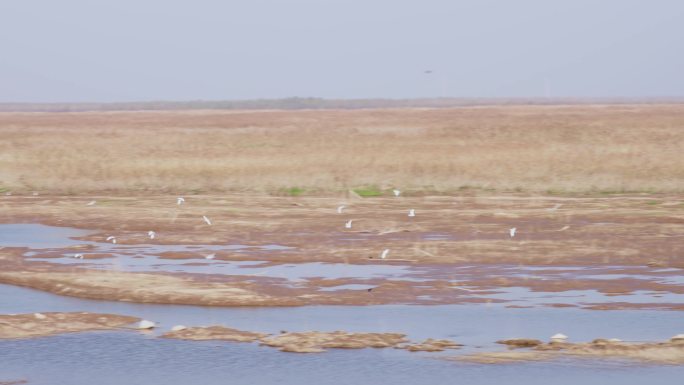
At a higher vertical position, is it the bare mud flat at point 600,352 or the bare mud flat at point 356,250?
the bare mud flat at point 600,352

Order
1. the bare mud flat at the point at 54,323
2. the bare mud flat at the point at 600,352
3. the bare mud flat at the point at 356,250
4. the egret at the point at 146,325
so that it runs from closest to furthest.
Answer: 1. the bare mud flat at the point at 600,352
2. the bare mud flat at the point at 54,323
3. the egret at the point at 146,325
4. the bare mud flat at the point at 356,250

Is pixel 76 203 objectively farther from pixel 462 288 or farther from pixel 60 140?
pixel 462 288

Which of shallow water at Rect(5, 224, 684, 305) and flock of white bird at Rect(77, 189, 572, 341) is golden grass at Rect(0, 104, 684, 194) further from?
shallow water at Rect(5, 224, 684, 305)

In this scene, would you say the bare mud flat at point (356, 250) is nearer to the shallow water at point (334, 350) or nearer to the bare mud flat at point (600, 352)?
the shallow water at point (334, 350)

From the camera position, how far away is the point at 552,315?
19438mm

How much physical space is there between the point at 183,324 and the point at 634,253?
11.3 metres

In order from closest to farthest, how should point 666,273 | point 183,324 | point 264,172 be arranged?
1. point 183,324
2. point 666,273
3. point 264,172

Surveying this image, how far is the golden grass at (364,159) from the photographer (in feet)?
139

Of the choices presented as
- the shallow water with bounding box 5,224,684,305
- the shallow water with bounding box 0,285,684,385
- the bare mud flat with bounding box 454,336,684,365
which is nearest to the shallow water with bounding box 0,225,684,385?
the shallow water with bounding box 0,285,684,385

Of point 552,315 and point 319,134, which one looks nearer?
point 552,315

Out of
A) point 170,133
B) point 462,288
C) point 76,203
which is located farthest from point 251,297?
point 170,133

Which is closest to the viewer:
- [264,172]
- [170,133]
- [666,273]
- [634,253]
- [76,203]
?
[666,273]

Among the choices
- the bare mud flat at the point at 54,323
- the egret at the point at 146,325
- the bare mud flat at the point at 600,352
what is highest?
the bare mud flat at the point at 600,352

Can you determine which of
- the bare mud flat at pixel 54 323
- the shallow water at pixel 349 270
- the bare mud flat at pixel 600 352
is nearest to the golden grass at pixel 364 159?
the shallow water at pixel 349 270
